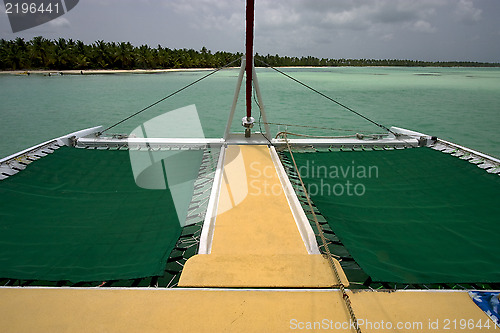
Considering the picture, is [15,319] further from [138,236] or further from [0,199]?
[0,199]

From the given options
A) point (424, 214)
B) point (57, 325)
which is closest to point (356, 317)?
point (57, 325)

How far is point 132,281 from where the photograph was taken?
253 centimetres

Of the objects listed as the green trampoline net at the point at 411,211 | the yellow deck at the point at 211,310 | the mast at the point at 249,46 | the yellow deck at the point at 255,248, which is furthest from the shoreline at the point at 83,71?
the yellow deck at the point at 211,310

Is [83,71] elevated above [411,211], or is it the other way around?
[411,211]

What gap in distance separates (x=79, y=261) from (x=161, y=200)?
59.1 inches

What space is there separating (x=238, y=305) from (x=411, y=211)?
3.08 meters

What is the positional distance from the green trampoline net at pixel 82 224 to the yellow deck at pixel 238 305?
35 centimetres

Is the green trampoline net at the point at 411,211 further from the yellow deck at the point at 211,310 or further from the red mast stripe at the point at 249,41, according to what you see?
the red mast stripe at the point at 249,41

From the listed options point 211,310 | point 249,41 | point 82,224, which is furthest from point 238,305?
point 249,41

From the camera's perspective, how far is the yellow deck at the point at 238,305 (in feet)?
6.73

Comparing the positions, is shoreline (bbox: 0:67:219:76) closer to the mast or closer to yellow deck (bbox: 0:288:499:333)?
the mast

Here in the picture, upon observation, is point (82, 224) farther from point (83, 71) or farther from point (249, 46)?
point (83, 71)

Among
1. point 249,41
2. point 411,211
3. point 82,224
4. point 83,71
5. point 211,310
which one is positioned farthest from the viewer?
point 83,71

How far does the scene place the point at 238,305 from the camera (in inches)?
87.7
